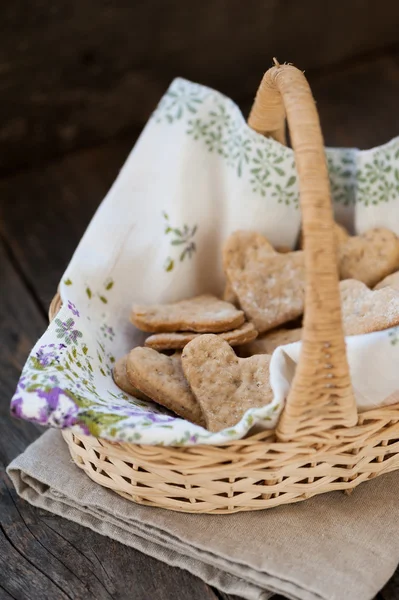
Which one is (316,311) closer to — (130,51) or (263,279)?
(263,279)

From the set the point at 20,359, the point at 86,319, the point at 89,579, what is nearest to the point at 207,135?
the point at 86,319

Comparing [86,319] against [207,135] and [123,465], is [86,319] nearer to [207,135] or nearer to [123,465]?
[123,465]

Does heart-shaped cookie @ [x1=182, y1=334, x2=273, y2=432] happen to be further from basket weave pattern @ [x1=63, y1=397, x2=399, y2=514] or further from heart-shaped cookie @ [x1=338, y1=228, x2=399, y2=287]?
heart-shaped cookie @ [x1=338, y1=228, x2=399, y2=287]

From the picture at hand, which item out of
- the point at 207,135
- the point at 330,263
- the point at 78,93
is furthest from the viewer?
the point at 78,93

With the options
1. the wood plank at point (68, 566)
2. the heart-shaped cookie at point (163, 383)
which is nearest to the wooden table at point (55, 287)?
the wood plank at point (68, 566)

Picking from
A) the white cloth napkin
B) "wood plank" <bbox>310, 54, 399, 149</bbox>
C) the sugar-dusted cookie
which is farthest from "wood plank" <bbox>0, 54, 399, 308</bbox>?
the sugar-dusted cookie

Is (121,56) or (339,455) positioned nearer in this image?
(339,455)

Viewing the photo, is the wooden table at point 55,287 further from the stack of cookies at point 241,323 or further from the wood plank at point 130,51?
the stack of cookies at point 241,323
